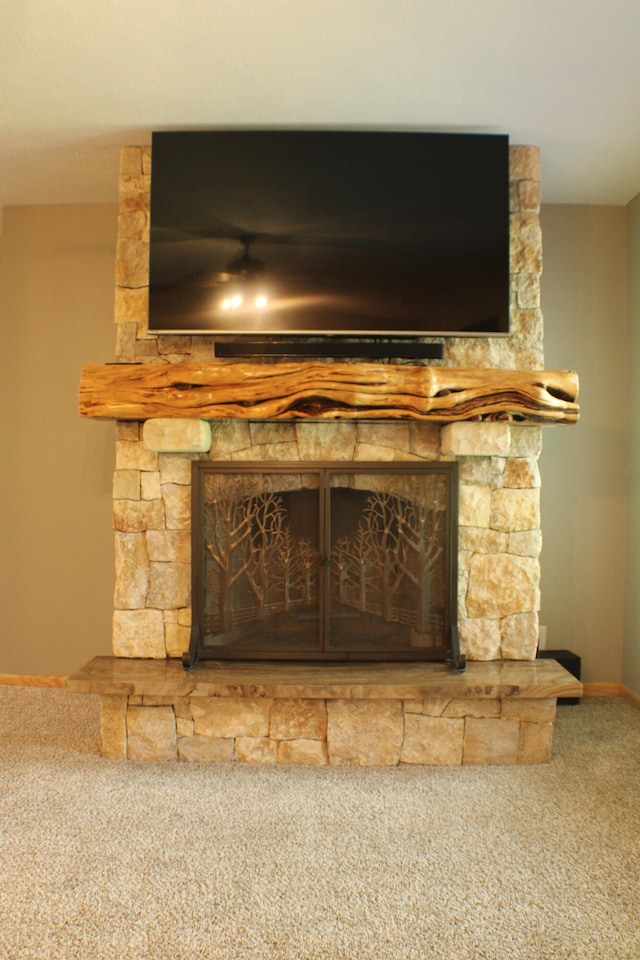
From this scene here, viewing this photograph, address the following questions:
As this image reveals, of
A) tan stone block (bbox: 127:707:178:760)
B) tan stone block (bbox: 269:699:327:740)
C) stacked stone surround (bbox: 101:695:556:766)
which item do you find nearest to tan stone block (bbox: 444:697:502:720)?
stacked stone surround (bbox: 101:695:556:766)

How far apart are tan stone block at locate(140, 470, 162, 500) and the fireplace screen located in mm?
163

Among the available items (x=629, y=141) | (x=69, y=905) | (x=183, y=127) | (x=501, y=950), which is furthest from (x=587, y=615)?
(x=183, y=127)

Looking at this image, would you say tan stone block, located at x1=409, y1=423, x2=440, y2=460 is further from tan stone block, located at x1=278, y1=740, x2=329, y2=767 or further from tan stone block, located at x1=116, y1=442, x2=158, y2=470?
tan stone block, located at x1=278, y1=740, x2=329, y2=767

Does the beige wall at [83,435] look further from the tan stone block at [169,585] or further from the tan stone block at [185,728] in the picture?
A: the tan stone block at [185,728]

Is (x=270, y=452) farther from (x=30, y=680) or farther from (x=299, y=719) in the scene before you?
(x=30, y=680)

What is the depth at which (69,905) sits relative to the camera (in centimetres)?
152

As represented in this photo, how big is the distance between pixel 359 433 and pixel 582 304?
4.71 feet

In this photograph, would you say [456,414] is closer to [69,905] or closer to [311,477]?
[311,477]

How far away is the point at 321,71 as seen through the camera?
6.68ft

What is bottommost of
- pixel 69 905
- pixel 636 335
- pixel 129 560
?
pixel 69 905

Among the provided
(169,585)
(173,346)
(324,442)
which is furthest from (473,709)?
(173,346)

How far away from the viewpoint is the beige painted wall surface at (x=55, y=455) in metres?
3.09

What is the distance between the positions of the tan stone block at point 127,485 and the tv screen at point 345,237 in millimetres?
572

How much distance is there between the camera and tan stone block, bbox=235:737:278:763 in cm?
227
